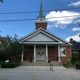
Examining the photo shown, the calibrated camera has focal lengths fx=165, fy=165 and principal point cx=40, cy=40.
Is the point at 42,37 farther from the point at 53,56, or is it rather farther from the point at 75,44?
the point at 75,44

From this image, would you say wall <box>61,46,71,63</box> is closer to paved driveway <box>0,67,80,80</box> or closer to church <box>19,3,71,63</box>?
church <box>19,3,71,63</box>

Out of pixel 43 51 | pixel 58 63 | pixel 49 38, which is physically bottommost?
pixel 58 63

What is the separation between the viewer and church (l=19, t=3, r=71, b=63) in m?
31.1

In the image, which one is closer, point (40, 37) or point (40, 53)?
point (40, 37)

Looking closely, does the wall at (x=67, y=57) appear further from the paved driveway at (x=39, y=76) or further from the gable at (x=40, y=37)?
the paved driveway at (x=39, y=76)

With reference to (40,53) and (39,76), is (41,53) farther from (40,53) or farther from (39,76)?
(39,76)

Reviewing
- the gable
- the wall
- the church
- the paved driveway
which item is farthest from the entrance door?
the paved driveway

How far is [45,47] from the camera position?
109 feet

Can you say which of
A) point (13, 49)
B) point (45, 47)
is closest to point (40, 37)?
point (45, 47)

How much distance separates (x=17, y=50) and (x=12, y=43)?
1589mm

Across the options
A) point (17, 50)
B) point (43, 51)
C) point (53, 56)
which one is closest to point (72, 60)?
point (53, 56)

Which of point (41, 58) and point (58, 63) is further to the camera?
point (41, 58)

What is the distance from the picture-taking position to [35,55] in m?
31.4

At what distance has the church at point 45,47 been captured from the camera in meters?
31.1
